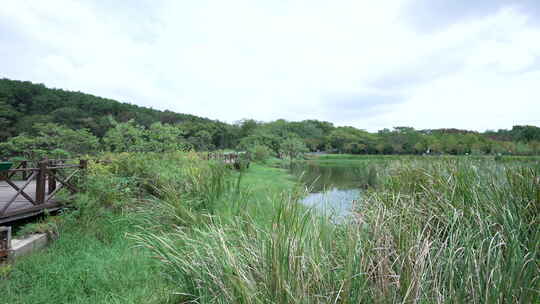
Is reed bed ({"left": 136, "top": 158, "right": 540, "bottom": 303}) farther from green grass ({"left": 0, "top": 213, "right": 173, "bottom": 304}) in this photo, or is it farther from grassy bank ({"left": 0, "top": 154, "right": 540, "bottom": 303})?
green grass ({"left": 0, "top": 213, "right": 173, "bottom": 304})

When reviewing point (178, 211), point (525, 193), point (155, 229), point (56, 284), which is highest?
point (525, 193)

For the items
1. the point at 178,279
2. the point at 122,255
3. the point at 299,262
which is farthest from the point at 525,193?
the point at 122,255

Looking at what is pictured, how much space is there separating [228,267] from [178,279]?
0.82m

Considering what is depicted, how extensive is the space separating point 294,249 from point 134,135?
911 centimetres

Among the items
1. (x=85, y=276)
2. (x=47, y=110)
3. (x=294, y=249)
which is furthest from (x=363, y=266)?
(x=47, y=110)

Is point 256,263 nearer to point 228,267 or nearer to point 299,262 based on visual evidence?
point 228,267

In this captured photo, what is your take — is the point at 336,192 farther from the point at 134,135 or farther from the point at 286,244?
the point at 286,244

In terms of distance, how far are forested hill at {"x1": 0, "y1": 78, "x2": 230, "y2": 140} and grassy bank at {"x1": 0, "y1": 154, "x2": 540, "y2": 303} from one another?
2779 cm

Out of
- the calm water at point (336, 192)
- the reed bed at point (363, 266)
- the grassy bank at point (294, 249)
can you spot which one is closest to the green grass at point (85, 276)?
the grassy bank at point (294, 249)

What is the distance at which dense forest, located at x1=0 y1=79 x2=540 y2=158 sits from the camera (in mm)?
10414

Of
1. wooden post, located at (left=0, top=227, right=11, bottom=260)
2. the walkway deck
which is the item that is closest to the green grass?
wooden post, located at (left=0, top=227, right=11, bottom=260)

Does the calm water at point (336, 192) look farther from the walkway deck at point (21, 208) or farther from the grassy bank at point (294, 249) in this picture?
the walkway deck at point (21, 208)

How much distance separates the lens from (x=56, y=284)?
9.23 ft

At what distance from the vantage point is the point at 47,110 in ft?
115
